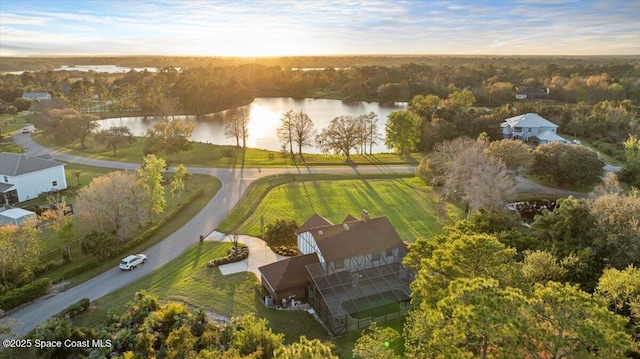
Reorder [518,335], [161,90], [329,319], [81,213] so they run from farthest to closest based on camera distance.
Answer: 1. [161,90]
2. [81,213]
3. [329,319]
4. [518,335]

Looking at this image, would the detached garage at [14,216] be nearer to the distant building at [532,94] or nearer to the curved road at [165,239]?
the curved road at [165,239]

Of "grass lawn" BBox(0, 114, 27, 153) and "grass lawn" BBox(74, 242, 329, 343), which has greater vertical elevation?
"grass lawn" BBox(0, 114, 27, 153)

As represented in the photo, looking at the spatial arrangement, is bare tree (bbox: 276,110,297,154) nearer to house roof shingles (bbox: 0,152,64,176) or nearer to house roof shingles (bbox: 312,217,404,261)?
house roof shingles (bbox: 0,152,64,176)

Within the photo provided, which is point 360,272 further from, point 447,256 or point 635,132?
point 635,132

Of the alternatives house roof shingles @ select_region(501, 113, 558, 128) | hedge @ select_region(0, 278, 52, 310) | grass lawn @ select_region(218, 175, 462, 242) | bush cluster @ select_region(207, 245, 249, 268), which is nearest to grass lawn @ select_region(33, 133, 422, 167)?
grass lawn @ select_region(218, 175, 462, 242)

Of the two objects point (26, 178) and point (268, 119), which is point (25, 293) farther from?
point (268, 119)

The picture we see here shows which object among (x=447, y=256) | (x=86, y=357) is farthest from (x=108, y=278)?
(x=447, y=256)

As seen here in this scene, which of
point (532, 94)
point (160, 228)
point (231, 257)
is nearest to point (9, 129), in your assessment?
point (160, 228)
